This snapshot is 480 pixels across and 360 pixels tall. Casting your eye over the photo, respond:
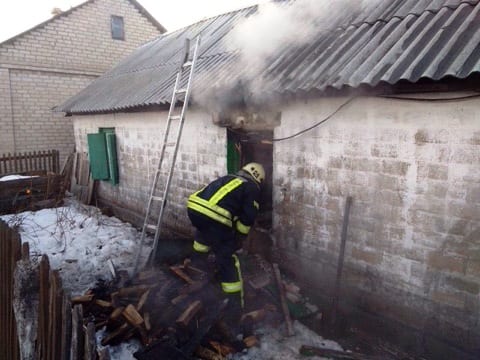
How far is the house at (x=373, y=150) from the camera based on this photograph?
3490mm

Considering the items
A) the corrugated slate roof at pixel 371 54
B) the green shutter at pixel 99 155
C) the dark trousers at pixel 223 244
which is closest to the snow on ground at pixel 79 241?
the green shutter at pixel 99 155

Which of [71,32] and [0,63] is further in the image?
[71,32]

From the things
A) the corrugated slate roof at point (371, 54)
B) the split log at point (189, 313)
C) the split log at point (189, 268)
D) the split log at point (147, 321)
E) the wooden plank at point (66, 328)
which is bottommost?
the split log at point (147, 321)

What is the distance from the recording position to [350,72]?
4.00m

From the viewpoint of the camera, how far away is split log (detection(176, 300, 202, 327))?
13.1ft

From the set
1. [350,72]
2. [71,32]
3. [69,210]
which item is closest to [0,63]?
[71,32]

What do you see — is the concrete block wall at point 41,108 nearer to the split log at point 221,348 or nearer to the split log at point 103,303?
the split log at point 103,303

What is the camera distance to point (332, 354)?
3.87m

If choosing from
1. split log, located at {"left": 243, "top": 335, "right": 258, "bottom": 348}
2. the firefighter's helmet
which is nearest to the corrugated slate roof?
the firefighter's helmet

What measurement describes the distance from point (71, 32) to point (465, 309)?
15205 millimetres

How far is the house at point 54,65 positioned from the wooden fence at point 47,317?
11092 mm

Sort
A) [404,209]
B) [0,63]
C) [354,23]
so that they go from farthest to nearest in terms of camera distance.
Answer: [0,63]
[354,23]
[404,209]

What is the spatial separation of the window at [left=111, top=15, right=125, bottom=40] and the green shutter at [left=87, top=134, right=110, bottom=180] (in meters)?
7.66

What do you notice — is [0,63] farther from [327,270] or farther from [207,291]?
[327,270]
